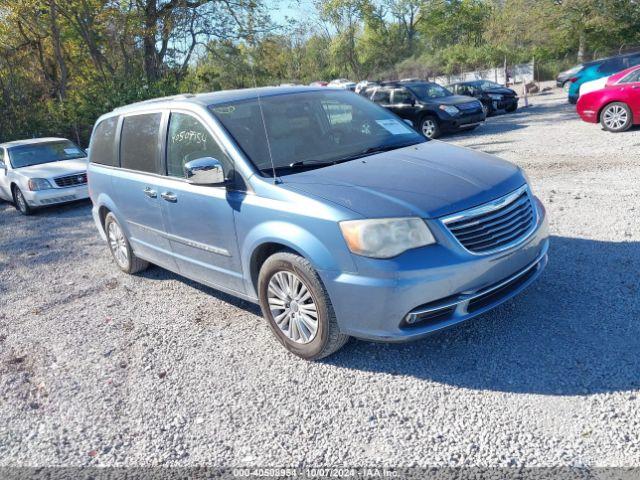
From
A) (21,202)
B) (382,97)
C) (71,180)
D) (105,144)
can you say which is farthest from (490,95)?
(105,144)

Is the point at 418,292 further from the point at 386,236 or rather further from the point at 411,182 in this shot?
the point at 411,182

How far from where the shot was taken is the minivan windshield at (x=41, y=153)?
11375 mm

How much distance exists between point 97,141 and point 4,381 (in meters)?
3.02

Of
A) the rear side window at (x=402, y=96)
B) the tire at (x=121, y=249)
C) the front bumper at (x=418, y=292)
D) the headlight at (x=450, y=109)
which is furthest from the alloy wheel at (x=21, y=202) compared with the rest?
the headlight at (x=450, y=109)

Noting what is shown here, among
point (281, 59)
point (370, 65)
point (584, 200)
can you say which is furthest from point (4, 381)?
point (370, 65)

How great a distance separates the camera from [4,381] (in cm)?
406

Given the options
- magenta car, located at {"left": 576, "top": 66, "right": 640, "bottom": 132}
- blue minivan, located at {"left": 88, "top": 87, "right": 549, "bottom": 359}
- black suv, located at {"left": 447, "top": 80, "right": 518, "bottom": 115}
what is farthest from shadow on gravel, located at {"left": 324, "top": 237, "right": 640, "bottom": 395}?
black suv, located at {"left": 447, "top": 80, "right": 518, "bottom": 115}

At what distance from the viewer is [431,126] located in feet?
51.1

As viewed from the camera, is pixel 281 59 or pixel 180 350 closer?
pixel 180 350

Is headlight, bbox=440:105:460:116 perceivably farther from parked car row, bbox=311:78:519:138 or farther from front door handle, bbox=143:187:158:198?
front door handle, bbox=143:187:158:198

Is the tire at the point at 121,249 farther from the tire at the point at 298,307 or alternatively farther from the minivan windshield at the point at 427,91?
the minivan windshield at the point at 427,91

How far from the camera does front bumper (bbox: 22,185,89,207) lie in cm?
1039

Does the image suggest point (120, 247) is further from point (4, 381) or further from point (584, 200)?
point (584, 200)

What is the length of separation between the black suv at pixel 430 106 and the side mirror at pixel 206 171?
485 inches
